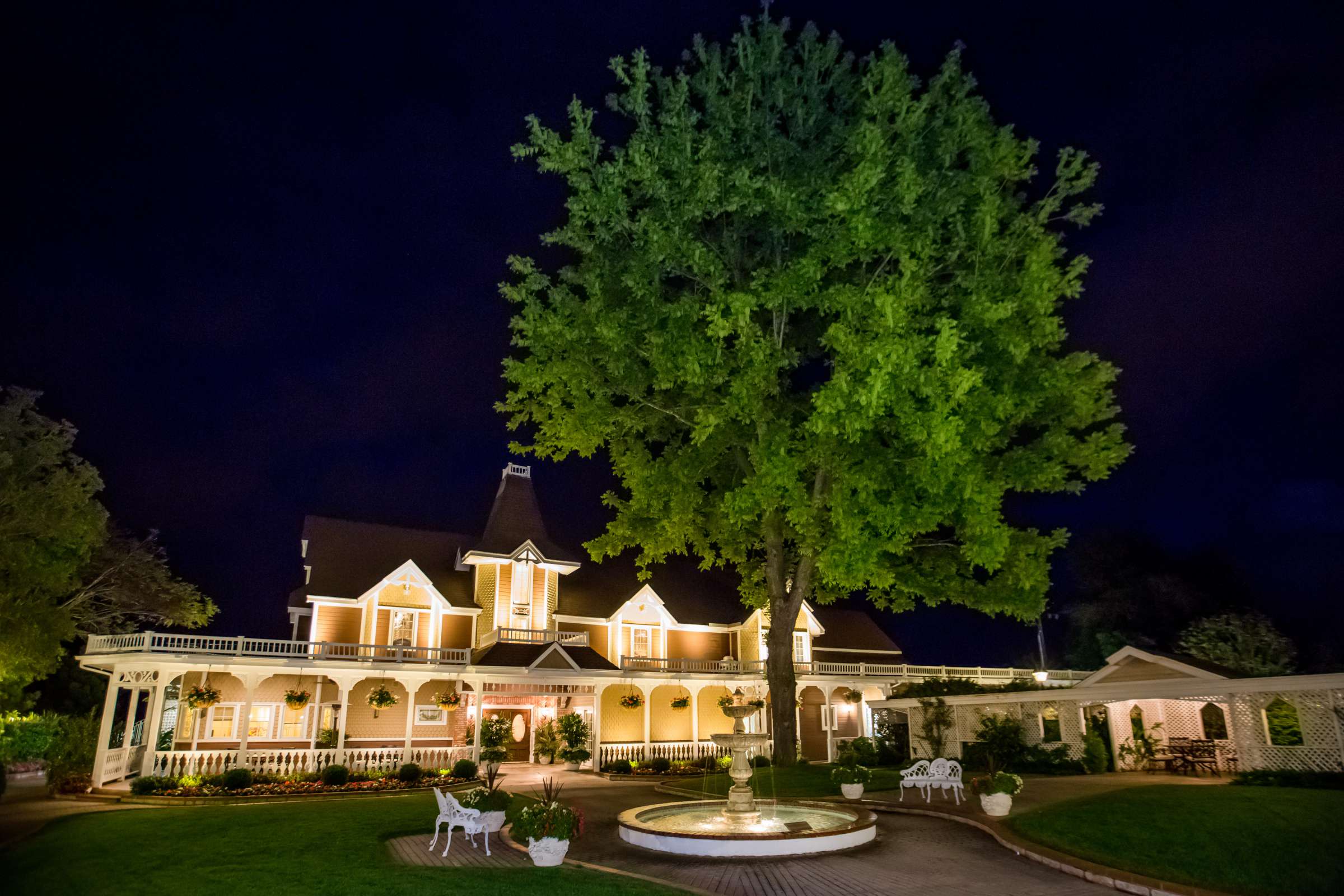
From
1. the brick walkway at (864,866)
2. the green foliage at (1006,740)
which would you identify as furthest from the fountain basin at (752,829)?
the green foliage at (1006,740)

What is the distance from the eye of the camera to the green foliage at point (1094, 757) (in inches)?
902

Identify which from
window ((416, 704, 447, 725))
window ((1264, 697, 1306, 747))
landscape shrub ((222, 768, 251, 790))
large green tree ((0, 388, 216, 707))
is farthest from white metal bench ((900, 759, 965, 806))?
large green tree ((0, 388, 216, 707))

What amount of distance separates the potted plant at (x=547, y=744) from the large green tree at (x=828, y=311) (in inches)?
636

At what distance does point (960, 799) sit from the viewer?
51.5 ft

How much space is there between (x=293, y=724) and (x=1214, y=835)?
27280 millimetres

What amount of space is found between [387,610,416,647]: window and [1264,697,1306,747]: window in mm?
26355

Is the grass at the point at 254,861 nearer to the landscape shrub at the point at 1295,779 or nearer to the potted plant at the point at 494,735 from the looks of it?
the potted plant at the point at 494,735

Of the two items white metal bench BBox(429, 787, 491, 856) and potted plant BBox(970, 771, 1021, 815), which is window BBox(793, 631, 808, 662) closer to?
potted plant BBox(970, 771, 1021, 815)

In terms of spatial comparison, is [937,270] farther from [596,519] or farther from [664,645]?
[596,519]

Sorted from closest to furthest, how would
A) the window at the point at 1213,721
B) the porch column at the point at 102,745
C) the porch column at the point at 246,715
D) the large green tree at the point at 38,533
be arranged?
the porch column at the point at 102,745 → the porch column at the point at 246,715 → the window at the point at 1213,721 → the large green tree at the point at 38,533

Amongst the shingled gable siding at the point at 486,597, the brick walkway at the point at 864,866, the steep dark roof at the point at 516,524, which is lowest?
the brick walkway at the point at 864,866

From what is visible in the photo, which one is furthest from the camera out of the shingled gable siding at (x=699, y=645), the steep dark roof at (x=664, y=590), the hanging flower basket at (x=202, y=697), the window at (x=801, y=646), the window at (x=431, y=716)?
the window at (x=801, y=646)

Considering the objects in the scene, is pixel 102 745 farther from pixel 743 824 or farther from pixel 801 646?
pixel 801 646

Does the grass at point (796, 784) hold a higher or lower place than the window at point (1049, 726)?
lower
